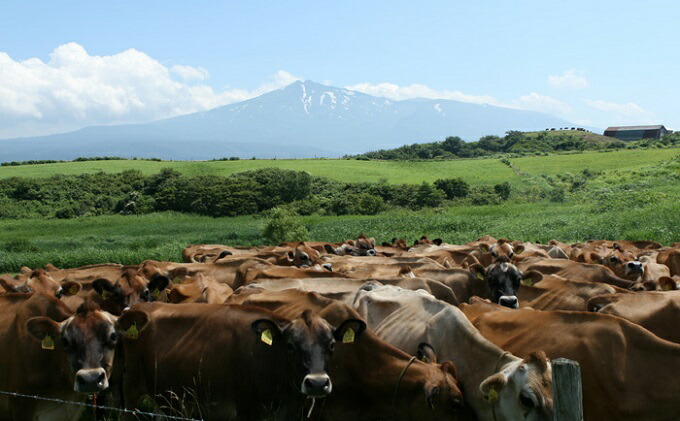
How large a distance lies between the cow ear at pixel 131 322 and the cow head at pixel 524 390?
4.12m

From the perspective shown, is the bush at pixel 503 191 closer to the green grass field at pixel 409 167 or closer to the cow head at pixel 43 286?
the green grass field at pixel 409 167

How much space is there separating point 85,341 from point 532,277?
839cm

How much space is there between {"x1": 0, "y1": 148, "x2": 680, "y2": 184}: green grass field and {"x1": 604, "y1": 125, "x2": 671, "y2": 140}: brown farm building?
56335mm

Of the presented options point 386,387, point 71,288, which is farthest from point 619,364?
point 71,288

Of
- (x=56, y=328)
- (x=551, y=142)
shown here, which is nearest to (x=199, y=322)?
(x=56, y=328)

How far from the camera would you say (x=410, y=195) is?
6681cm

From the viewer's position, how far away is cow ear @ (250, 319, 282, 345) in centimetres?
728

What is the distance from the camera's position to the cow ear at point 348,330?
24.2 feet

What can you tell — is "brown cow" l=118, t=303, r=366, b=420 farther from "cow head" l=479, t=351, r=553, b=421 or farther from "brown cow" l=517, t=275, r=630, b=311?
"brown cow" l=517, t=275, r=630, b=311

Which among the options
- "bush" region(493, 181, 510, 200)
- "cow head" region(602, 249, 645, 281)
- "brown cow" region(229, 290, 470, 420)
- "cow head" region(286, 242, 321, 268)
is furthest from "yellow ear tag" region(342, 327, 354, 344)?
"bush" region(493, 181, 510, 200)

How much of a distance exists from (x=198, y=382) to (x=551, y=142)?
4701 inches

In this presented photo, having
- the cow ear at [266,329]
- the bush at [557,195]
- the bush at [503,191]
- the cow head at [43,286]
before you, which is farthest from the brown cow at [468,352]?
the bush at [503,191]

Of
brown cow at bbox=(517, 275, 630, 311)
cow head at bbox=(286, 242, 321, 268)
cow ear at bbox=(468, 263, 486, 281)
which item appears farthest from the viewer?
cow head at bbox=(286, 242, 321, 268)

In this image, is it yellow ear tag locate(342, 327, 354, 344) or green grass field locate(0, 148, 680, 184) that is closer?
yellow ear tag locate(342, 327, 354, 344)
